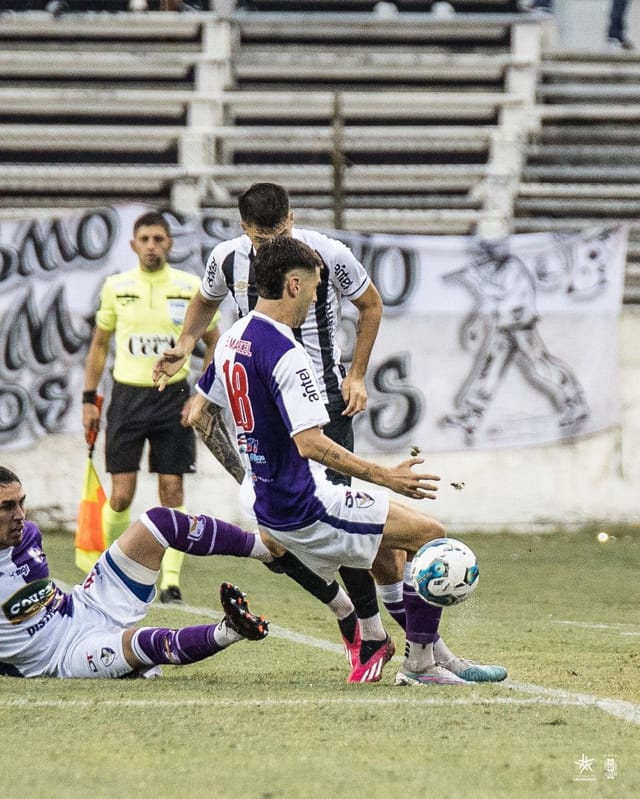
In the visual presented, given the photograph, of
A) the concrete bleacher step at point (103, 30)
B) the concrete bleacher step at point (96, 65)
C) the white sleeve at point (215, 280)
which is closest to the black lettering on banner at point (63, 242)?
the concrete bleacher step at point (96, 65)

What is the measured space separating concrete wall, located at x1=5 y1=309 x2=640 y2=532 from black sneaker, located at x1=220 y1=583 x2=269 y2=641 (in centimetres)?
617

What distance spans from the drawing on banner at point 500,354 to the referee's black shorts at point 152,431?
134 inches

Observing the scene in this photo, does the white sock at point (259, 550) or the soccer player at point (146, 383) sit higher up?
the soccer player at point (146, 383)

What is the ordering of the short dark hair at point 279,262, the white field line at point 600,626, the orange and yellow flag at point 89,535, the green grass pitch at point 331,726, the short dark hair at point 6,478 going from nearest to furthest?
Result: the green grass pitch at point 331,726
the short dark hair at point 279,262
the short dark hair at point 6,478
the white field line at point 600,626
the orange and yellow flag at point 89,535

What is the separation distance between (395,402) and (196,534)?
6.00 meters

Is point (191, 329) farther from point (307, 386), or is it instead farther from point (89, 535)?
point (89, 535)

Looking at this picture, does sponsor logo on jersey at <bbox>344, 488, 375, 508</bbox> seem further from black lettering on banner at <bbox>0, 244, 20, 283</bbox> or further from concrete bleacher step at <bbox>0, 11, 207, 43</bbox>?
concrete bleacher step at <bbox>0, 11, 207, 43</bbox>

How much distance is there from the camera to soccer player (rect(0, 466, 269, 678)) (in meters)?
5.89

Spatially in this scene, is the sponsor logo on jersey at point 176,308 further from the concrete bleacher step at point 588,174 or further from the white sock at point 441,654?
the concrete bleacher step at point 588,174

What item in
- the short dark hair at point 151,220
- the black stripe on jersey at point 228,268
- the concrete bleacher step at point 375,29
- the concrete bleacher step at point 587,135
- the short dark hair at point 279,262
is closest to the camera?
the short dark hair at point 279,262

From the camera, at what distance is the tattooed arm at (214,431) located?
21.8 ft

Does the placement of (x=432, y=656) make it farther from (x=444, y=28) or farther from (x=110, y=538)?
(x=444, y=28)

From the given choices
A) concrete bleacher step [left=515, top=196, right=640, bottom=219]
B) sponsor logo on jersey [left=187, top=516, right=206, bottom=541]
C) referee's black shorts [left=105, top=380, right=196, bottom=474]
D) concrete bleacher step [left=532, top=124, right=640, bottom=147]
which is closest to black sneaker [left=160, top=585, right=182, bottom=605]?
referee's black shorts [left=105, top=380, right=196, bottom=474]

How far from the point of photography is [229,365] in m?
5.67
